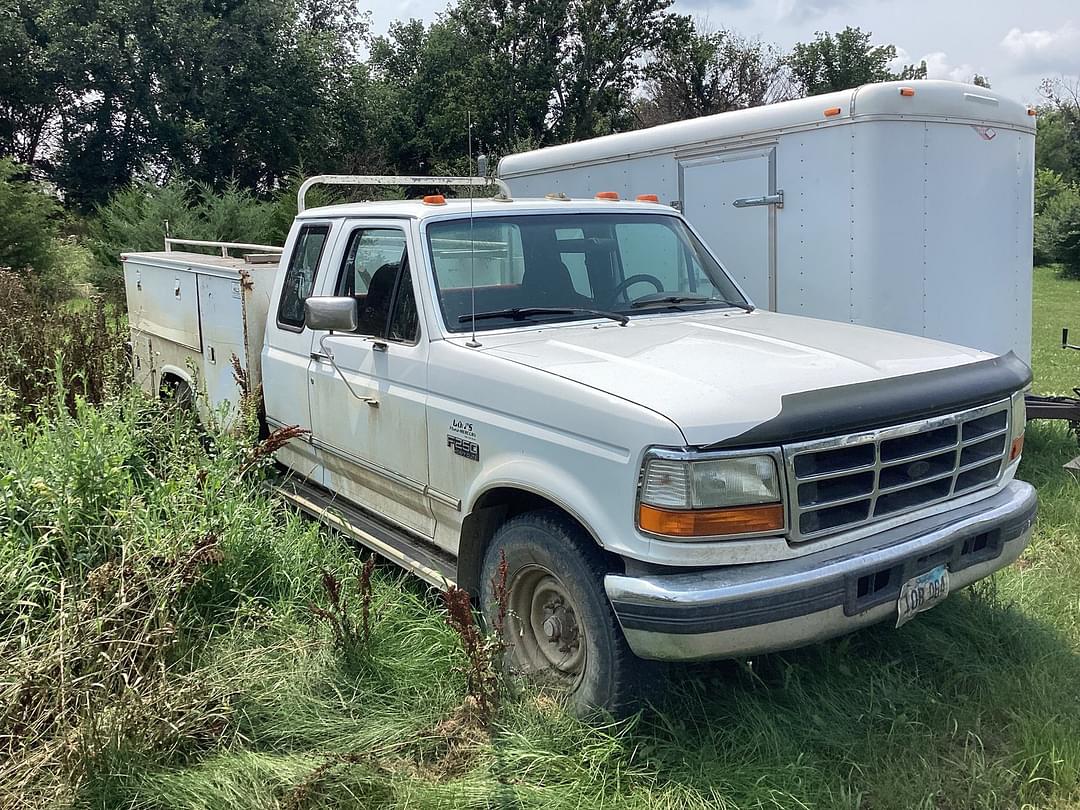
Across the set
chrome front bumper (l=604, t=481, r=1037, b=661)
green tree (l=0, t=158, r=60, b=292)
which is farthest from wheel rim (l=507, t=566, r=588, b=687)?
green tree (l=0, t=158, r=60, b=292)

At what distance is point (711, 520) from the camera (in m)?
3.00

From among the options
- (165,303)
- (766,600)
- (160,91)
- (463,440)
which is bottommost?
(766,600)

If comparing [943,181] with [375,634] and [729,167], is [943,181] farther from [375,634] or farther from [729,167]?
[375,634]

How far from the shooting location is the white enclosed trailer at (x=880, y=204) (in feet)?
21.5

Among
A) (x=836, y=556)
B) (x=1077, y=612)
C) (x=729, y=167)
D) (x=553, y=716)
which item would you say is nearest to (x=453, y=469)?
(x=553, y=716)

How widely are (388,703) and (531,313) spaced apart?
174 cm

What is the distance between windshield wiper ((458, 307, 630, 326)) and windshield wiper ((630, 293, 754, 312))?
0.18 metres

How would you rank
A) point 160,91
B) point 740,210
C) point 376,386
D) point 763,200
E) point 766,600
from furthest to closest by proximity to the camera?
point 160,91, point 740,210, point 763,200, point 376,386, point 766,600

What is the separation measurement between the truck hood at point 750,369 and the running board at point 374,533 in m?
1.02

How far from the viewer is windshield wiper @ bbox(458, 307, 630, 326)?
416cm

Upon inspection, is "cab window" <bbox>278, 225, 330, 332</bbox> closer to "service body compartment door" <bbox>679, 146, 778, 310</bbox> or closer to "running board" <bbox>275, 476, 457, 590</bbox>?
"running board" <bbox>275, 476, 457, 590</bbox>

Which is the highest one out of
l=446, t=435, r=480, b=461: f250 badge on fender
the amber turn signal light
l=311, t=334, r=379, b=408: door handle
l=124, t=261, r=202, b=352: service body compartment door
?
l=124, t=261, r=202, b=352: service body compartment door

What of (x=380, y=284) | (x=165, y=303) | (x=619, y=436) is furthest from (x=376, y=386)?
(x=165, y=303)

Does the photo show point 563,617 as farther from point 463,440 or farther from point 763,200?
point 763,200
